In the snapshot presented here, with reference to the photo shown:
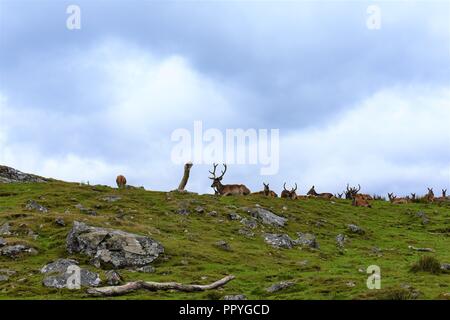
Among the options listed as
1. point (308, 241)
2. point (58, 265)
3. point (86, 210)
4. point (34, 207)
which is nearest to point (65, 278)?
point (58, 265)

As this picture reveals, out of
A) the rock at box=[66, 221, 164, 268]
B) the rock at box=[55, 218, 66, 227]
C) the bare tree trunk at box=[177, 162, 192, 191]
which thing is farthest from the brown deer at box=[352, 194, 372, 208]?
the rock at box=[55, 218, 66, 227]

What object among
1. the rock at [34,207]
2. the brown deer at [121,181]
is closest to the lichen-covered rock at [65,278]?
the rock at [34,207]

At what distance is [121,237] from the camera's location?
28.5 meters

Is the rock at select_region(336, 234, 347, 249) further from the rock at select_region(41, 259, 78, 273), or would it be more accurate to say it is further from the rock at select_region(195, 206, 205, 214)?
the rock at select_region(41, 259, 78, 273)

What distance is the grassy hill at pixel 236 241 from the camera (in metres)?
22.5

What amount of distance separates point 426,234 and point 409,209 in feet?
29.0

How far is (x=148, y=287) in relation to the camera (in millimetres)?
22906

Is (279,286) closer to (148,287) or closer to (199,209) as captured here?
(148,287)

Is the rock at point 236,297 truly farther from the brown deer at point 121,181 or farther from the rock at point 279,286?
the brown deer at point 121,181

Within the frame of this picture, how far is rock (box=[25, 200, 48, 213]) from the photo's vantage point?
35750mm

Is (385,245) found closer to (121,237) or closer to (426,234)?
(426,234)
